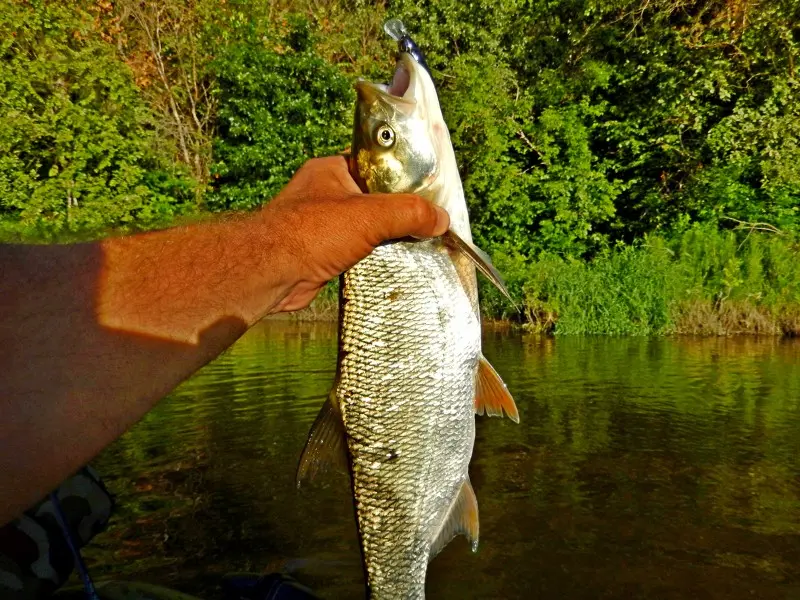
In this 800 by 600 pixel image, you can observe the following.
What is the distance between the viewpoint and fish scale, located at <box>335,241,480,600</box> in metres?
2.61

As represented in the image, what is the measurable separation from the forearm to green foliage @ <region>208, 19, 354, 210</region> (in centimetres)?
2039

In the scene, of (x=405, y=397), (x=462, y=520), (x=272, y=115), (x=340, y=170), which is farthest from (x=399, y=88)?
(x=272, y=115)

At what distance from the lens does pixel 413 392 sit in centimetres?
262

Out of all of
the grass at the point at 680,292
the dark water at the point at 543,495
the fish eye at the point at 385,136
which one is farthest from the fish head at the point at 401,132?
the grass at the point at 680,292

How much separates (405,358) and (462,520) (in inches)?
27.8

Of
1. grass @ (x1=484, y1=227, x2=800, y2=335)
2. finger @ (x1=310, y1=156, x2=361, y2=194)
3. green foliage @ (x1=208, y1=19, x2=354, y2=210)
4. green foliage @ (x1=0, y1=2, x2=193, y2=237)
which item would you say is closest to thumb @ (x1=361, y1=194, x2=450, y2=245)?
finger @ (x1=310, y1=156, x2=361, y2=194)

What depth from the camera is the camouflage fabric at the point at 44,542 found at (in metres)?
2.64

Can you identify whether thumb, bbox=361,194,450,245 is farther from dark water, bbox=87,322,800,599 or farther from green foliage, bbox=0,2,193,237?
green foliage, bbox=0,2,193,237

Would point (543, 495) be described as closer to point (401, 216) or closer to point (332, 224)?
point (401, 216)

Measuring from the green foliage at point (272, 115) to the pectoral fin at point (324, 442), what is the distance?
1983 cm

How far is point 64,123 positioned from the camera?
20.8 metres

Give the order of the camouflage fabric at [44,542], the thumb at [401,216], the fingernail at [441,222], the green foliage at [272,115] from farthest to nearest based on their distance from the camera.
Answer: the green foliage at [272,115], the camouflage fabric at [44,542], the fingernail at [441,222], the thumb at [401,216]

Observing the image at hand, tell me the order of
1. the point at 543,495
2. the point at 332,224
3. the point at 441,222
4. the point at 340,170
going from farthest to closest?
1. the point at 543,495
2. the point at 340,170
3. the point at 441,222
4. the point at 332,224

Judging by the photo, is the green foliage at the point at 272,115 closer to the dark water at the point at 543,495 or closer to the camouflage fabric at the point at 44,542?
the dark water at the point at 543,495
